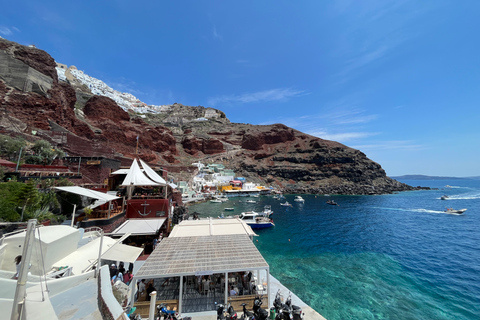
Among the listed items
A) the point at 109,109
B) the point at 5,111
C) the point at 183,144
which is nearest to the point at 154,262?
the point at 5,111

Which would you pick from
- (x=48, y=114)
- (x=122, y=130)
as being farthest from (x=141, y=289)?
(x=122, y=130)

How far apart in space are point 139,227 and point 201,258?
283 inches

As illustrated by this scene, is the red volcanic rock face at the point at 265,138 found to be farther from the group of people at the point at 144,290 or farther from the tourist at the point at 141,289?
the group of people at the point at 144,290

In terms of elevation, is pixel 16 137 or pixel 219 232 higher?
pixel 16 137

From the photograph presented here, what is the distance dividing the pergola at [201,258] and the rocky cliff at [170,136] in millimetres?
13092

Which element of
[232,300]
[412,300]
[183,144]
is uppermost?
[183,144]

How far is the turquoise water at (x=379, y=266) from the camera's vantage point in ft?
34.6

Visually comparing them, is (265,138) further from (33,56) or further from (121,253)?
(121,253)

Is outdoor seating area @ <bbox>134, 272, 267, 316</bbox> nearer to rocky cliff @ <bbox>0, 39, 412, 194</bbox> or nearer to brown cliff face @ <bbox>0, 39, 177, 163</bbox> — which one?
rocky cliff @ <bbox>0, 39, 412, 194</bbox>

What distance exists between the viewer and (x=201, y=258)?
8523 millimetres

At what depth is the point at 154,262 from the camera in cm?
816

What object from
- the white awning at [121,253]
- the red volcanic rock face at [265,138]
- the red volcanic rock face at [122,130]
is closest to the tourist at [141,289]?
the white awning at [121,253]

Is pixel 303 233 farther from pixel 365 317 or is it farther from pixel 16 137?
pixel 16 137

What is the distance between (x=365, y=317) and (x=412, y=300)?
13.3 feet
